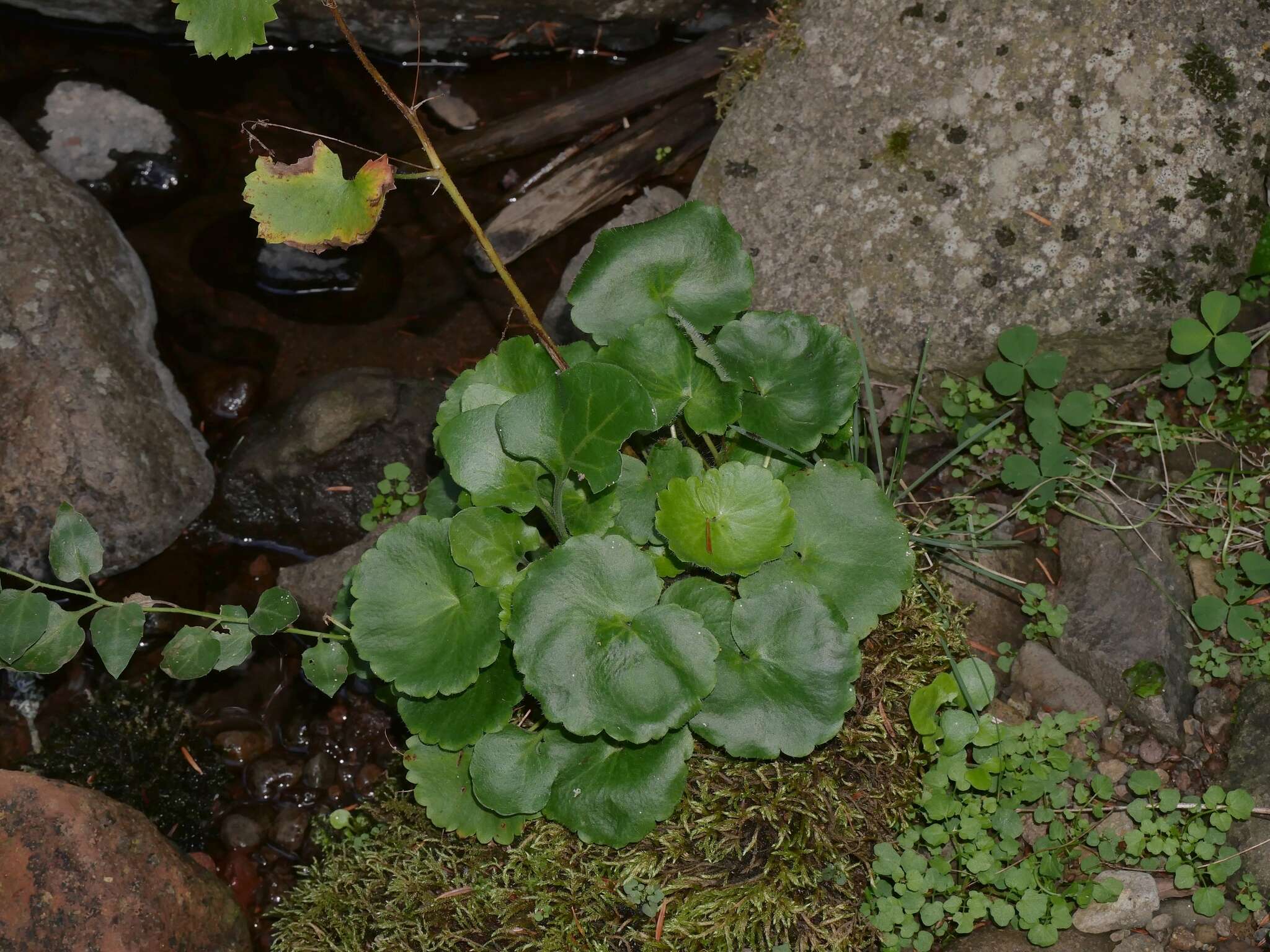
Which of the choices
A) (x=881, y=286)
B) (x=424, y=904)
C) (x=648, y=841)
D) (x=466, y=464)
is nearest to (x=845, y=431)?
(x=881, y=286)

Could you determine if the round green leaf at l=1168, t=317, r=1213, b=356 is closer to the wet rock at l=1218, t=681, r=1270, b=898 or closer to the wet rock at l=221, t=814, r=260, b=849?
the wet rock at l=1218, t=681, r=1270, b=898

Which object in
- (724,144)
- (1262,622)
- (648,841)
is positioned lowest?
(648,841)

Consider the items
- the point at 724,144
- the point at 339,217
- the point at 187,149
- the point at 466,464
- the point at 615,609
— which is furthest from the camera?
the point at 187,149

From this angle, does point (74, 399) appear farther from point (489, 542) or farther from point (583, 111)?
point (583, 111)

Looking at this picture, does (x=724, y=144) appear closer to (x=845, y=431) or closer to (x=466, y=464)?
(x=845, y=431)

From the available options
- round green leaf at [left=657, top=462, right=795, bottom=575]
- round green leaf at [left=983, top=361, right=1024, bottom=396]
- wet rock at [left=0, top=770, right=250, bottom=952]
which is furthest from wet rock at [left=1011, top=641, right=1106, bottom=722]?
wet rock at [left=0, top=770, right=250, bottom=952]

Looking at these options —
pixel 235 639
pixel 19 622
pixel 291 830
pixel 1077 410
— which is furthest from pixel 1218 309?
pixel 291 830

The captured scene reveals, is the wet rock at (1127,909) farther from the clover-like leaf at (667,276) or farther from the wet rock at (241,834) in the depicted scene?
the wet rock at (241,834)
